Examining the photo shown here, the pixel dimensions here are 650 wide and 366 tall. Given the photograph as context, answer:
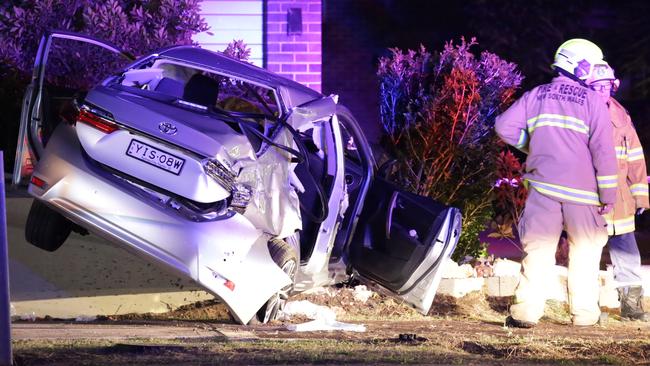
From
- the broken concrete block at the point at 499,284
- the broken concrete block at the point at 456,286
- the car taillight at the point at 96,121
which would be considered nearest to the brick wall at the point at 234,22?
the broken concrete block at the point at 456,286

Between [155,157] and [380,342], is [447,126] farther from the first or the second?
[155,157]

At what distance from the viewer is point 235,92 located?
32.0ft

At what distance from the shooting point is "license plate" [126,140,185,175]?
6117 mm

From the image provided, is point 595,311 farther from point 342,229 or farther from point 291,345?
point 291,345

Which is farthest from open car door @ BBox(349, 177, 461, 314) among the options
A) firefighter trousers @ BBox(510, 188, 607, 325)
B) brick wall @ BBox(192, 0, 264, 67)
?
brick wall @ BBox(192, 0, 264, 67)

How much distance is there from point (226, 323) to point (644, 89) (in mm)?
10830

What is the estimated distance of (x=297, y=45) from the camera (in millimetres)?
10781

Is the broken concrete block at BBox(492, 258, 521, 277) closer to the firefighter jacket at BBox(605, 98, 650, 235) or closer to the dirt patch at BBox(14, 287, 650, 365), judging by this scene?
the dirt patch at BBox(14, 287, 650, 365)

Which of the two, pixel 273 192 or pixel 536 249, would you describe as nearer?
pixel 273 192

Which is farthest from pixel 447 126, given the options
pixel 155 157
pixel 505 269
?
pixel 155 157

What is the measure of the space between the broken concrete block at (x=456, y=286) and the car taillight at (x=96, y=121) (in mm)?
3750

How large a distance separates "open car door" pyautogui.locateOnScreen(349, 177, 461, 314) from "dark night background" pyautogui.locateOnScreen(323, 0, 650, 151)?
7.68 meters

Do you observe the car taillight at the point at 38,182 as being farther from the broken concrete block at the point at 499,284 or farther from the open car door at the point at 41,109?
the broken concrete block at the point at 499,284

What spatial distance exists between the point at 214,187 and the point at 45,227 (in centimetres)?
178
